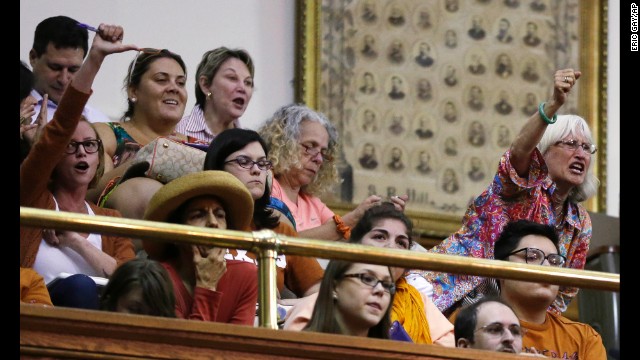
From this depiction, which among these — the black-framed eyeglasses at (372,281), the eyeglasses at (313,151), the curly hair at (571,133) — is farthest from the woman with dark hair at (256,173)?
the curly hair at (571,133)

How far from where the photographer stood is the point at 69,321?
4574 millimetres

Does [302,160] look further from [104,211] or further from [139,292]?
[139,292]

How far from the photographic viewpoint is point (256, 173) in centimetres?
588

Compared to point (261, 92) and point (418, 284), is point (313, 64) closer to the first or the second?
point (261, 92)

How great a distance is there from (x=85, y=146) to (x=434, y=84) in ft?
12.0

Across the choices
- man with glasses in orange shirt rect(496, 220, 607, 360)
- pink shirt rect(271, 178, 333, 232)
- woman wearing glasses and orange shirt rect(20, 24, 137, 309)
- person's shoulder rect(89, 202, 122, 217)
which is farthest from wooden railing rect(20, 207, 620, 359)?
pink shirt rect(271, 178, 333, 232)

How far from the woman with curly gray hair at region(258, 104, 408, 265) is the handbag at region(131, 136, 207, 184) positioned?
0.65 m

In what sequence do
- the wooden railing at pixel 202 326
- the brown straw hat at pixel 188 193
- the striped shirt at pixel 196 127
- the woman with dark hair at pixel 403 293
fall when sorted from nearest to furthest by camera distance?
the wooden railing at pixel 202 326 → the brown straw hat at pixel 188 193 → the woman with dark hair at pixel 403 293 → the striped shirt at pixel 196 127

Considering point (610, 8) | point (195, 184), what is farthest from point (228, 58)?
point (610, 8)

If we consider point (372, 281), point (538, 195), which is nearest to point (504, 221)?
point (538, 195)

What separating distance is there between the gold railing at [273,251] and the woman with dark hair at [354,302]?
0.62 feet

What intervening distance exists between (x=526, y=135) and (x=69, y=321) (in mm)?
2096

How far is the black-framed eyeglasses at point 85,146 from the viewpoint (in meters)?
5.71

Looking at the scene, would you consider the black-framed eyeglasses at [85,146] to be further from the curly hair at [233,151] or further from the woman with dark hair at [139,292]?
the woman with dark hair at [139,292]
